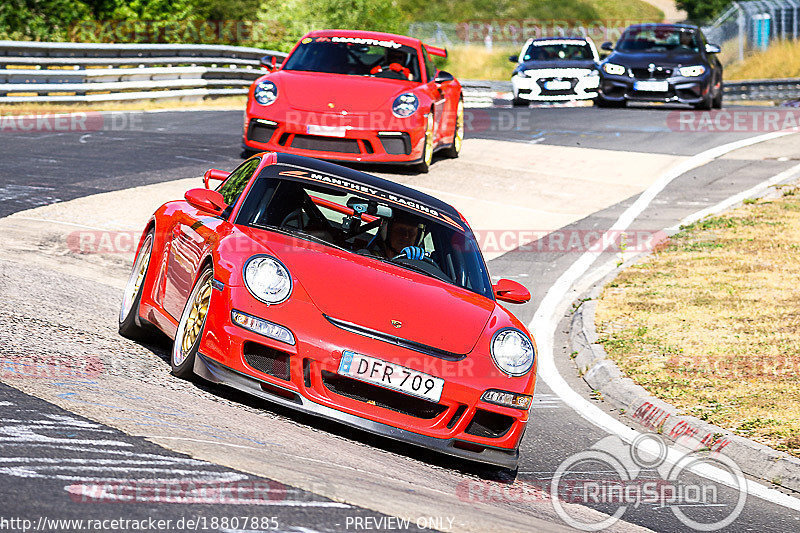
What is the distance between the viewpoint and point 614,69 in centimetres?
2408

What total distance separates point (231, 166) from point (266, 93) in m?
1.59

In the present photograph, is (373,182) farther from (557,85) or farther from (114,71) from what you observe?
(557,85)

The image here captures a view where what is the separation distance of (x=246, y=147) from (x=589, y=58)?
570 inches

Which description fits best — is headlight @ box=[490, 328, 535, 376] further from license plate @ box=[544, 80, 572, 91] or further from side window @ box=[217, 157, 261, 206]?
license plate @ box=[544, 80, 572, 91]

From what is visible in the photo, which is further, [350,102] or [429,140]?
[429,140]

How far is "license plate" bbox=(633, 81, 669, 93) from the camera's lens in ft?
76.6

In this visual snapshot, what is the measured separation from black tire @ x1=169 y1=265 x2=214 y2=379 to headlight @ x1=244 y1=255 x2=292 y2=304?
246 millimetres

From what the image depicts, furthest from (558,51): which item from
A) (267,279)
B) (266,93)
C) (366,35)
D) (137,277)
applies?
(267,279)

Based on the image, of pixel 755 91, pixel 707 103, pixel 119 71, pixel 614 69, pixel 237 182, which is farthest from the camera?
pixel 755 91

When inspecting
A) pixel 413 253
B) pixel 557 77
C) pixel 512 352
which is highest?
pixel 413 253

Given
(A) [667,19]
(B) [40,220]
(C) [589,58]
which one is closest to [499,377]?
(B) [40,220]

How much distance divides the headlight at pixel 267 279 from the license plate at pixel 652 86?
18.4m

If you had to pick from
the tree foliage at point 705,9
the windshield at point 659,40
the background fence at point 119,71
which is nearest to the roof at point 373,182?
the background fence at point 119,71

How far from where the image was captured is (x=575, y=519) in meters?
5.53
